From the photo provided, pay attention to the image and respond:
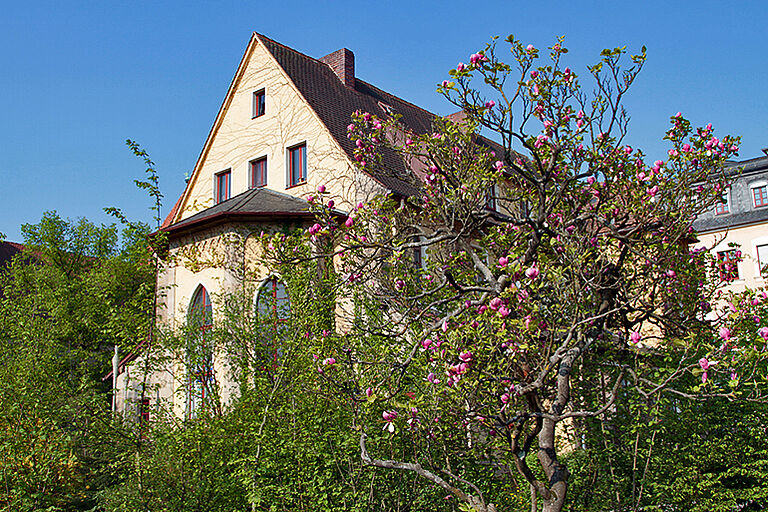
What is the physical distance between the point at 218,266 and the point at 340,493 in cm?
867

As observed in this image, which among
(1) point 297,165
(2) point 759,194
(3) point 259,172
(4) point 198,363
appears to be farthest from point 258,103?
(2) point 759,194

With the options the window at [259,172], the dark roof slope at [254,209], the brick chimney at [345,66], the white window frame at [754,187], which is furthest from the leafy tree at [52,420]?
the white window frame at [754,187]

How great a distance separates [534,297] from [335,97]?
47.5 feet

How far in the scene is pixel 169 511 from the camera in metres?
8.65

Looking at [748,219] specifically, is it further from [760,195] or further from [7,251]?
[7,251]

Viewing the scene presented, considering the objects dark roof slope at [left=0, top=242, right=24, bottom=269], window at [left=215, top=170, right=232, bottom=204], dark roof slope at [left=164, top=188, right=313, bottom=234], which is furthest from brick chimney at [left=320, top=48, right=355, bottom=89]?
dark roof slope at [left=0, top=242, right=24, bottom=269]

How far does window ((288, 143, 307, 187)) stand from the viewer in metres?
17.9

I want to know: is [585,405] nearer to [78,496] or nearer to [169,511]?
[169,511]

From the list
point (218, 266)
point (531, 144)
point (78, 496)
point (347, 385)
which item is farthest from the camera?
point (218, 266)

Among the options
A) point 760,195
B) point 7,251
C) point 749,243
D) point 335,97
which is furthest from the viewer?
point 7,251

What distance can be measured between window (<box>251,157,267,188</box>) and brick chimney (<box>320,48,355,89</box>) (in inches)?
161

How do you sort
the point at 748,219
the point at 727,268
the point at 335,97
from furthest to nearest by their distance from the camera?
the point at 748,219, the point at 335,97, the point at 727,268

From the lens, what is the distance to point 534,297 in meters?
6.30

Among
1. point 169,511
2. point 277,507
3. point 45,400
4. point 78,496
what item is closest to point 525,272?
point 277,507
